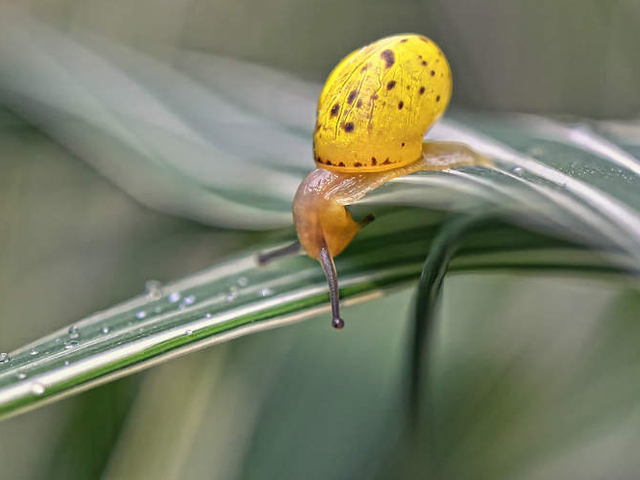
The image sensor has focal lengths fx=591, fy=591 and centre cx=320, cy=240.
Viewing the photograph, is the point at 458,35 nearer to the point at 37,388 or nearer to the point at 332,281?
the point at 332,281

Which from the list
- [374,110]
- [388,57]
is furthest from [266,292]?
[388,57]

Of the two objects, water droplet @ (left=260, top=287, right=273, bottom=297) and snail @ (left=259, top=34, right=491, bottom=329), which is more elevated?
snail @ (left=259, top=34, right=491, bottom=329)

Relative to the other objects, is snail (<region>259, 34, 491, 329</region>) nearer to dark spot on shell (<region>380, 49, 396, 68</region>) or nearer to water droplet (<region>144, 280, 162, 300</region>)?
dark spot on shell (<region>380, 49, 396, 68</region>)

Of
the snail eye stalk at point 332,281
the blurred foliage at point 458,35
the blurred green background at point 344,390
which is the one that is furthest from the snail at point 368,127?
the blurred foliage at point 458,35

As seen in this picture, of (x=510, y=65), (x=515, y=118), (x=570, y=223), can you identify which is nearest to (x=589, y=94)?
(x=510, y=65)

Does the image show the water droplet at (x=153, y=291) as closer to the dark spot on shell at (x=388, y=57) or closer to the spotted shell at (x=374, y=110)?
the spotted shell at (x=374, y=110)

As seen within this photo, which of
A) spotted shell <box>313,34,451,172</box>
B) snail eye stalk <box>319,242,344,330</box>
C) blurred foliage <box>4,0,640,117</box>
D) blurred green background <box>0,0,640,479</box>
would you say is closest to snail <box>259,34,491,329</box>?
spotted shell <box>313,34,451,172</box>
